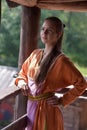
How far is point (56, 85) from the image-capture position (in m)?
1.80

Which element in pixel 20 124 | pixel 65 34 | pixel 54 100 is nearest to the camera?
pixel 54 100

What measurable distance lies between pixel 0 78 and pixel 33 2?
7.53 m

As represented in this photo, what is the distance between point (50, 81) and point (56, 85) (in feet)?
0.13

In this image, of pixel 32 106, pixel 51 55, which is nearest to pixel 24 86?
pixel 32 106

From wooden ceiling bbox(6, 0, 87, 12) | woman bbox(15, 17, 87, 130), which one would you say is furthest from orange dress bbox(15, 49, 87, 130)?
wooden ceiling bbox(6, 0, 87, 12)

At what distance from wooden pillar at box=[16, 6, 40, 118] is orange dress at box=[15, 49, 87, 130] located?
1.84 feet

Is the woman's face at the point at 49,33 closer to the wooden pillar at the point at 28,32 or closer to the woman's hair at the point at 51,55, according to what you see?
the woman's hair at the point at 51,55

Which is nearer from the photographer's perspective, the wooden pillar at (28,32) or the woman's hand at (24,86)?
the woman's hand at (24,86)

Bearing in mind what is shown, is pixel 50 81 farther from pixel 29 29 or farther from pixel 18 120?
pixel 29 29

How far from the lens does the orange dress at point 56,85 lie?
70.2 inches

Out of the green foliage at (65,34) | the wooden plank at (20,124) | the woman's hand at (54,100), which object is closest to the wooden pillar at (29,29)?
the wooden plank at (20,124)

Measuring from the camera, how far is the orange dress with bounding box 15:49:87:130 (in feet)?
5.85

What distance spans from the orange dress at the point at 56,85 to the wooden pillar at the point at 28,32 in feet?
1.84

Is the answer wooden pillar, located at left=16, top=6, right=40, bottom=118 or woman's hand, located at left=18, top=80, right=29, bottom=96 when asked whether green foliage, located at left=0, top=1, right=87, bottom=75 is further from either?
woman's hand, located at left=18, top=80, right=29, bottom=96
